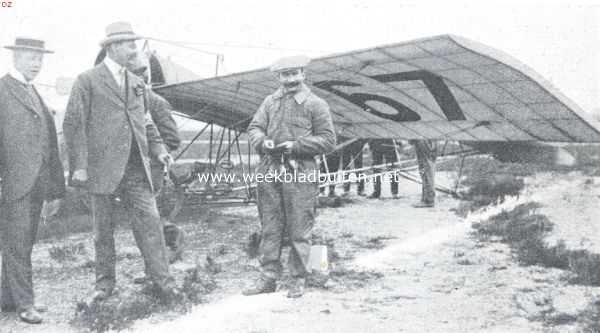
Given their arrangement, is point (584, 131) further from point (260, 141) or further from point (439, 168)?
point (439, 168)

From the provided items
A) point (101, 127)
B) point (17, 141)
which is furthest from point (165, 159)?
point (17, 141)

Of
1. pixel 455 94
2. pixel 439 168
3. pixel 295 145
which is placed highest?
pixel 455 94

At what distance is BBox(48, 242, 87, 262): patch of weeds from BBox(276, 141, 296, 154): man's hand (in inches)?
105

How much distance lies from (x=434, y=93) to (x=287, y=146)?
1641mm

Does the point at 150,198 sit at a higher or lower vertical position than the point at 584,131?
lower

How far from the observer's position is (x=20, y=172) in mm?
3615

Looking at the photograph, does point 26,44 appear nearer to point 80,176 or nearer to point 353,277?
point 80,176

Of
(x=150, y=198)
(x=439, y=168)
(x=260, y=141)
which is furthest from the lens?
(x=439, y=168)

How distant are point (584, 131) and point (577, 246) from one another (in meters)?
1.90

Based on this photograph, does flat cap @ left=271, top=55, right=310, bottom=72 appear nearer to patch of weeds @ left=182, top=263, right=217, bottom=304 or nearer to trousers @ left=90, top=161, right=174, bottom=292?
trousers @ left=90, top=161, right=174, bottom=292

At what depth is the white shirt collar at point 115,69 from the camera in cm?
389

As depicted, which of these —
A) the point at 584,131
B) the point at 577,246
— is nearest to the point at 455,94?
the point at 584,131

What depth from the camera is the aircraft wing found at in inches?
158

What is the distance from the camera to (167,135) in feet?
14.8
